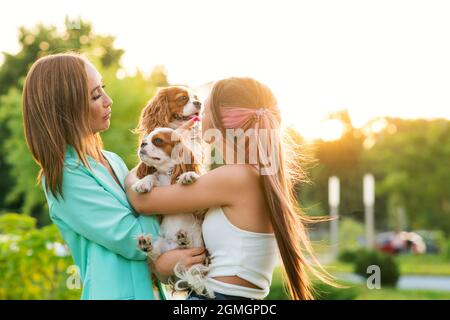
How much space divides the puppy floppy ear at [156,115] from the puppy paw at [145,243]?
2.84 ft

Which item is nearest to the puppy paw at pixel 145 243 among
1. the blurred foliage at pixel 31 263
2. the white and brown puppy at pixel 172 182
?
the white and brown puppy at pixel 172 182

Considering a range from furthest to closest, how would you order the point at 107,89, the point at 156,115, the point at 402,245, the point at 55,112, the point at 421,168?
1. the point at 421,168
2. the point at 402,245
3. the point at 107,89
4. the point at 156,115
5. the point at 55,112

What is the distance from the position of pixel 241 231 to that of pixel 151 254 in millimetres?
496

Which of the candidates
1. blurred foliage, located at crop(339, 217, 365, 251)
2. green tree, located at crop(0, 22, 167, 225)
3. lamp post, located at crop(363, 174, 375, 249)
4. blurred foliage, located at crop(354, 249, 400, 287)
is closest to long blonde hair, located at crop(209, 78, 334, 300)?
blurred foliage, located at crop(354, 249, 400, 287)

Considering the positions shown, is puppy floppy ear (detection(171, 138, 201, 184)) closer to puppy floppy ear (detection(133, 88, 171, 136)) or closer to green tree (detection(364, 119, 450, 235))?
puppy floppy ear (detection(133, 88, 171, 136))

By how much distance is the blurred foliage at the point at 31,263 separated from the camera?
284 inches

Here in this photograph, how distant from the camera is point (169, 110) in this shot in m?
4.36

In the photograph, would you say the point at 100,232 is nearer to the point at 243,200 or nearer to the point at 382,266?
the point at 243,200

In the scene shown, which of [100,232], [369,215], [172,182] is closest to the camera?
[100,232]

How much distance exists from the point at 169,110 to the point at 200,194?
3.00 feet

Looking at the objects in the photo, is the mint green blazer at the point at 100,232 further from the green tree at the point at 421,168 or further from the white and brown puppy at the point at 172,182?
the green tree at the point at 421,168

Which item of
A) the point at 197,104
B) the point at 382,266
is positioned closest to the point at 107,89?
the point at 382,266
